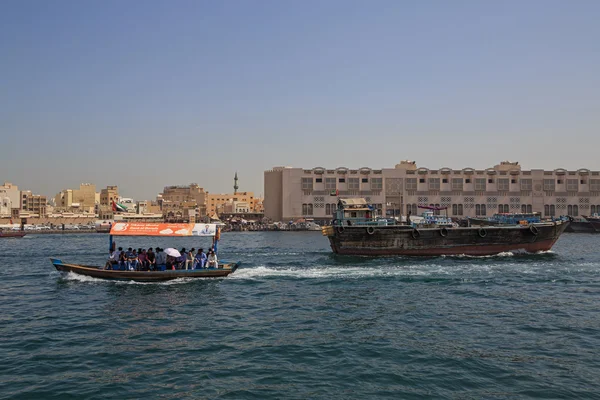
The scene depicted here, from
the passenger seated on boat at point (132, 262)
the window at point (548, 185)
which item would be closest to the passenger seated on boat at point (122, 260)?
the passenger seated on boat at point (132, 262)

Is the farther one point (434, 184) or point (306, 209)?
point (306, 209)

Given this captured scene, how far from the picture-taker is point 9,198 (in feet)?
486

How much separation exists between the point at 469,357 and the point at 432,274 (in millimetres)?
16091

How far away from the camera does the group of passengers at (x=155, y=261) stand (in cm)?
2630

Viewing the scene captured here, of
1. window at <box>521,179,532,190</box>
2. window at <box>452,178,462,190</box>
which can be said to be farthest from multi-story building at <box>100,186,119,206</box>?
window at <box>521,179,532,190</box>

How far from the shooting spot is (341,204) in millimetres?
45938

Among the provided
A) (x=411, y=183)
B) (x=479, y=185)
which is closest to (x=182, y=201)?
(x=411, y=183)

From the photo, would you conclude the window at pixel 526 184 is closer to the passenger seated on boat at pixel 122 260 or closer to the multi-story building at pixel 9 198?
the passenger seated on boat at pixel 122 260

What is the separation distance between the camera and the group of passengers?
86.3ft

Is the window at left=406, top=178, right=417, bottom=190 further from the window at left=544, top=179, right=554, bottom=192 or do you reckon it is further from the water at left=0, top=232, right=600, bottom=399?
the water at left=0, top=232, right=600, bottom=399

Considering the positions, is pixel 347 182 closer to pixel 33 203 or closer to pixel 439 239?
pixel 439 239

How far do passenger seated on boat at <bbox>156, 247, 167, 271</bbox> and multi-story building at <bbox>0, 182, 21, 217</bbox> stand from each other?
5346 inches

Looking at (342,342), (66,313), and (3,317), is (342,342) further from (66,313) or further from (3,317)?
(3,317)

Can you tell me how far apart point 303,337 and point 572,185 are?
11036 centimetres
